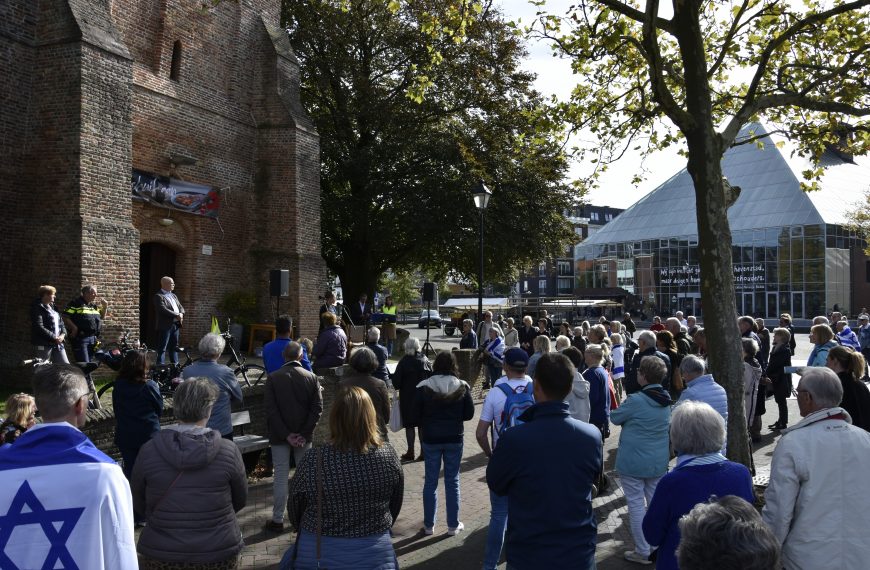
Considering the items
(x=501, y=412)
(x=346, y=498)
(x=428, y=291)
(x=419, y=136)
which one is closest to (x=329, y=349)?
(x=501, y=412)

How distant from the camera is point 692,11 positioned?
24.9ft

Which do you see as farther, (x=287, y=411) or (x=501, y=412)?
(x=287, y=411)

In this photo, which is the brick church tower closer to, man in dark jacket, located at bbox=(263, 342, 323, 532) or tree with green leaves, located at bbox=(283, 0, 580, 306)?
tree with green leaves, located at bbox=(283, 0, 580, 306)

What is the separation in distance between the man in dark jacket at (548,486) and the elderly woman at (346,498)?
1.91 ft

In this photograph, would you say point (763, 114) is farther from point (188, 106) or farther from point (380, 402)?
point (188, 106)

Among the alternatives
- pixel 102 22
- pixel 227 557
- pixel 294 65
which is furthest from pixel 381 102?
pixel 227 557

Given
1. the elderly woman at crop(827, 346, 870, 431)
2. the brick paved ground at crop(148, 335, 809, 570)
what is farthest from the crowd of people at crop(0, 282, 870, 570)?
the elderly woman at crop(827, 346, 870, 431)

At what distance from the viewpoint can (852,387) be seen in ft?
19.6

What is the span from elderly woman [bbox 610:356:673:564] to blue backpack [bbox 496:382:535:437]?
717 mm

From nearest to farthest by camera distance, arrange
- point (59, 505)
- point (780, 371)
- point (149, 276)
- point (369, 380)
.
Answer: point (59, 505) < point (369, 380) < point (780, 371) < point (149, 276)

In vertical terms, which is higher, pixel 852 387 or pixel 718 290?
pixel 718 290

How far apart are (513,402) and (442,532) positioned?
1548 millimetres

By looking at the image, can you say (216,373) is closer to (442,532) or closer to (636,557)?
(442,532)

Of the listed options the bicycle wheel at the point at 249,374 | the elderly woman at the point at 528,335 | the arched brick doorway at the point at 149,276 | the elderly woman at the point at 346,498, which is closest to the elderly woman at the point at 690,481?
the elderly woman at the point at 346,498
